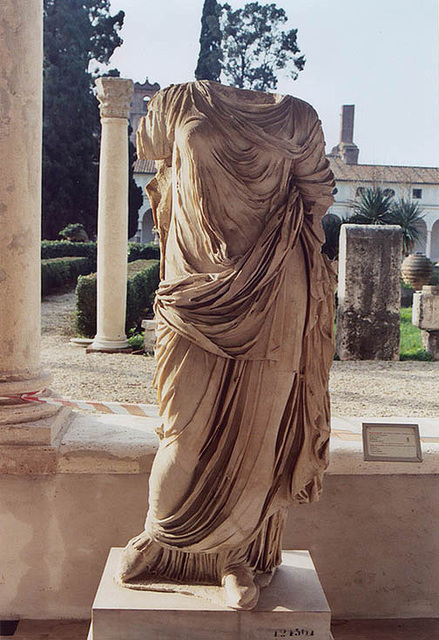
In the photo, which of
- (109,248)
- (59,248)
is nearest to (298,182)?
(109,248)

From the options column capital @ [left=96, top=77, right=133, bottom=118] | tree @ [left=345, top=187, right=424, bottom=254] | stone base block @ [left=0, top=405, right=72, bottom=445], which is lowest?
stone base block @ [left=0, top=405, right=72, bottom=445]

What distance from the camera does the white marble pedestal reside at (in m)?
2.19

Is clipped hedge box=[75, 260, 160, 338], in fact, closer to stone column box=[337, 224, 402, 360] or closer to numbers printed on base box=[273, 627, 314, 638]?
stone column box=[337, 224, 402, 360]

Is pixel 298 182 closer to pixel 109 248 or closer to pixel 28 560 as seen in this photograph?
pixel 28 560

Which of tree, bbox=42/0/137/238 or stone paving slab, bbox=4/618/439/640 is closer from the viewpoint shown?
stone paving slab, bbox=4/618/439/640

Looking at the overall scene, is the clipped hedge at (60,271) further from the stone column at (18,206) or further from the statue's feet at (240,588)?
the statue's feet at (240,588)

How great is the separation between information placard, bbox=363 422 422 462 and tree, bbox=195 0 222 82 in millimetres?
21137

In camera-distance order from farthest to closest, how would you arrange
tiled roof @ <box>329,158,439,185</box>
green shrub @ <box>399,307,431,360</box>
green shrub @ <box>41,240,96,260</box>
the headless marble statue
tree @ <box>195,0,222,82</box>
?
tiled roof @ <box>329,158,439,185</box>
tree @ <box>195,0,222,82</box>
green shrub @ <box>41,240,96,260</box>
green shrub @ <box>399,307,431,360</box>
the headless marble statue

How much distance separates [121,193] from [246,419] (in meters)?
7.90

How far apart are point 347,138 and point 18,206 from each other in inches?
1456

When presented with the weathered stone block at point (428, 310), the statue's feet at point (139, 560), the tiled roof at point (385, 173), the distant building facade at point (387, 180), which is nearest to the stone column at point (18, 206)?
the statue's feet at point (139, 560)

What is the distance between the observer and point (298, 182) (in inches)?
86.0

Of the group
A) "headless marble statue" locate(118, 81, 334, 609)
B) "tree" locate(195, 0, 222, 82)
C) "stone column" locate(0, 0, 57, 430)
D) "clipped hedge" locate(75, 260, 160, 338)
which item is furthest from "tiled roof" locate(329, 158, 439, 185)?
"headless marble statue" locate(118, 81, 334, 609)

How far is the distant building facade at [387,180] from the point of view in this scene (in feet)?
115
